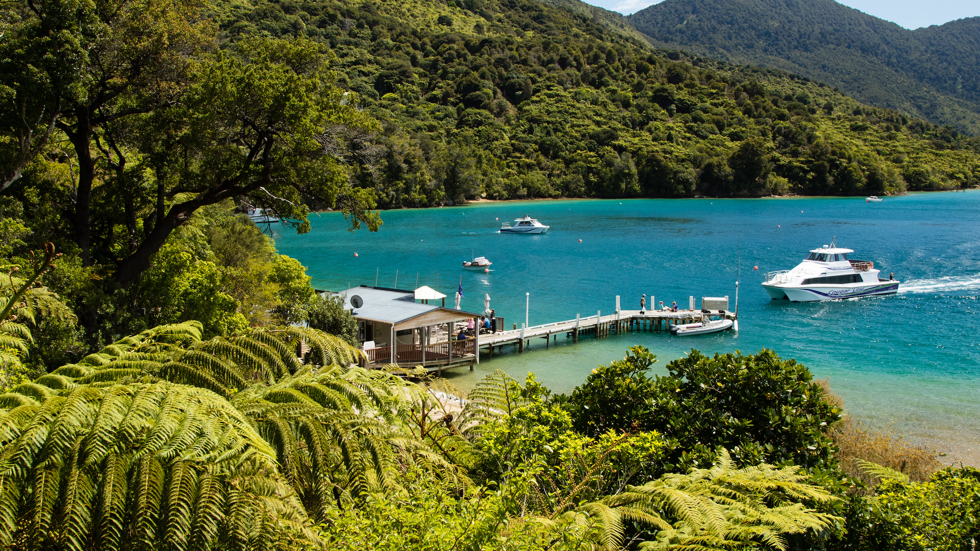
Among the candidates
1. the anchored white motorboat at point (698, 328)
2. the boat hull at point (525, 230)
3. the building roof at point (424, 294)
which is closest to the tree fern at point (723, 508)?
the building roof at point (424, 294)

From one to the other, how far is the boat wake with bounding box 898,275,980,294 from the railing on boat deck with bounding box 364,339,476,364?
3531 centimetres

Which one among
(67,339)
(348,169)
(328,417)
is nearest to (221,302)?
(67,339)

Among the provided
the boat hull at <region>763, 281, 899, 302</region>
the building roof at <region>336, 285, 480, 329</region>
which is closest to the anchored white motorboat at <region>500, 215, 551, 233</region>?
the boat hull at <region>763, 281, 899, 302</region>

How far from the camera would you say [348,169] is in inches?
542

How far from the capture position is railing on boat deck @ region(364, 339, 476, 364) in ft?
74.2

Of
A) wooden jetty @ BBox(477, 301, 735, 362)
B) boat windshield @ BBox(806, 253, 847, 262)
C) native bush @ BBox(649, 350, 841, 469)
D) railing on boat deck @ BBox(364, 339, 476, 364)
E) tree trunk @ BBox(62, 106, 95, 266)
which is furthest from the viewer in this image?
boat windshield @ BBox(806, 253, 847, 262)

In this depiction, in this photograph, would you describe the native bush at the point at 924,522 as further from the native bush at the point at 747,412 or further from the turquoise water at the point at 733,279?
the turquoise water at the point at 733,279

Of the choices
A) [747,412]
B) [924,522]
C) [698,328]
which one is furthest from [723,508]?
[698,328]

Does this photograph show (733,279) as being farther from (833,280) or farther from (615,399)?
(615,399)

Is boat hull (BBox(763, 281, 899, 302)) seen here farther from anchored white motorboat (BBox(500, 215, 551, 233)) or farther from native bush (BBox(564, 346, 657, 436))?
anchored white motorboat (BBox(500, 215, 551, 233))

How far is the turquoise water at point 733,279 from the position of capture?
83.8 feet

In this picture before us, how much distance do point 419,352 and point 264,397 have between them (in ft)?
61.5

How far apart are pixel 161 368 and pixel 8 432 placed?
251cm

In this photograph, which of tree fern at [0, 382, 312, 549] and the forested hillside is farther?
the forested hillside
